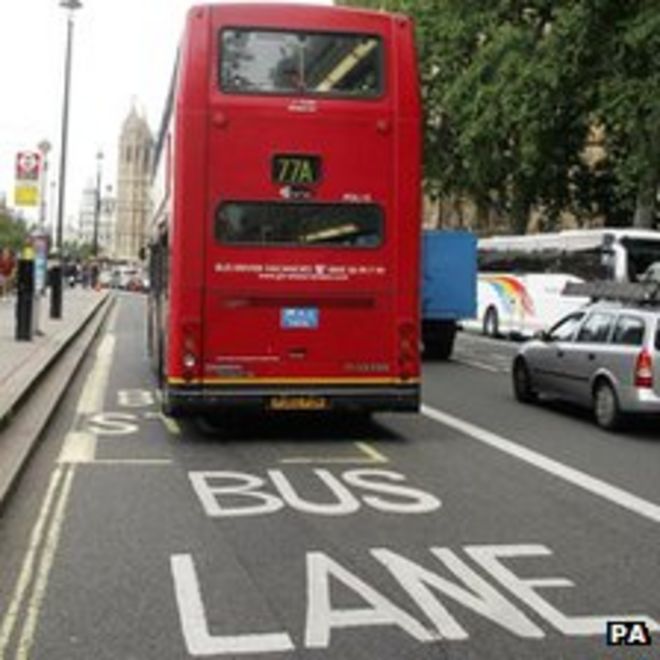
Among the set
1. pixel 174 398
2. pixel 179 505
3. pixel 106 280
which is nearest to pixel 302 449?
pixel 174 398

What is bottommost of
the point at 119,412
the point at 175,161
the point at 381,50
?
the point at 119,412

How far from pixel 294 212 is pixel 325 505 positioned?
4.10 meters

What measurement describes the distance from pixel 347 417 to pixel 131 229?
109354 mm

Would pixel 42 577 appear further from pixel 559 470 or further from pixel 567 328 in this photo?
pixel 567 328

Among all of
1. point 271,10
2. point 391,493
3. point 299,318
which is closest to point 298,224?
point 299,318

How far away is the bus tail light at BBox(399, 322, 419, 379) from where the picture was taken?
1305 cm

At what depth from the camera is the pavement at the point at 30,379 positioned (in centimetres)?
1158

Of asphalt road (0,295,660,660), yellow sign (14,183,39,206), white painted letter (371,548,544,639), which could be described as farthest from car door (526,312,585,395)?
yellow sign (14,183,39,206)

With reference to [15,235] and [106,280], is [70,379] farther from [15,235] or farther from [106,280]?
[15,235]

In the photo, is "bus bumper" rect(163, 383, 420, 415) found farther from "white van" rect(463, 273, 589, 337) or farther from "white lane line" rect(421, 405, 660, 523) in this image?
"white van" rect(463, 273, 589, 337)

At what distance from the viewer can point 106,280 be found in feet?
311

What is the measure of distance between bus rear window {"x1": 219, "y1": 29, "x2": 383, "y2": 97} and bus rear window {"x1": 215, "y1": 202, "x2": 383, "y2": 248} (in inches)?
42.2

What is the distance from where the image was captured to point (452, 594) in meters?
6.98

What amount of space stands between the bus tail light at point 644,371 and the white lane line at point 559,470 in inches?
65.9
